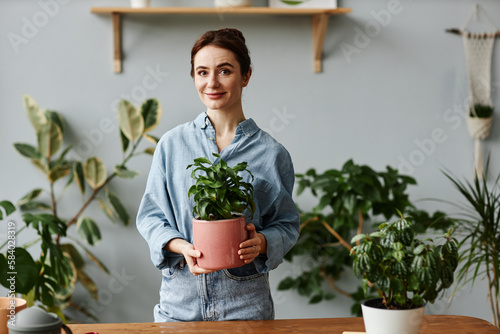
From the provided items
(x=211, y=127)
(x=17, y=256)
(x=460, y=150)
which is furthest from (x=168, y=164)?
(x=460, y=150)

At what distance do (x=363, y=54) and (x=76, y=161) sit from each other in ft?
5.67

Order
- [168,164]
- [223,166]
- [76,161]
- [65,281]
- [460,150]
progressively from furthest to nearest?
[460,150]
[76,161]
[65,281]
[168,164]
[223,166]

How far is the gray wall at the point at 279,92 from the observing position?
296 cm

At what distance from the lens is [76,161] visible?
294 cm

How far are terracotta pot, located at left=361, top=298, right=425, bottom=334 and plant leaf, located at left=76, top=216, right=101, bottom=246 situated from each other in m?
2.04

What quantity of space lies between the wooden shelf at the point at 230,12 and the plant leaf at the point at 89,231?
84 cm

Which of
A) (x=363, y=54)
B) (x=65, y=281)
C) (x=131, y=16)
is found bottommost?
(x=65, y=281)

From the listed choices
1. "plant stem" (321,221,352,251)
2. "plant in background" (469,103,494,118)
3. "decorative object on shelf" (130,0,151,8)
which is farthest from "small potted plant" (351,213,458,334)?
"plant in background" (469,103,494,118)

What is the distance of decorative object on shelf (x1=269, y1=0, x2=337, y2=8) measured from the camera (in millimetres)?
2919

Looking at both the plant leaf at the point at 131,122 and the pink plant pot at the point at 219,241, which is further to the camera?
the plant leaf at the point at 131,122

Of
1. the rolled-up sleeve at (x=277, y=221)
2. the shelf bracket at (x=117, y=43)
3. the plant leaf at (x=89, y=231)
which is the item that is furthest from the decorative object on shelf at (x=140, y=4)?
the rolled-up sleeve at (x=277, y=221)

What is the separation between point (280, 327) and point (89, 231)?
176 cm

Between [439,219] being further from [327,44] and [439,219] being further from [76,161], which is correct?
[76,161]

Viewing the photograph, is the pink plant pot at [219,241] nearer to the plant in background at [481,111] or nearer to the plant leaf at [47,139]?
the plant leaf at [47,139]
